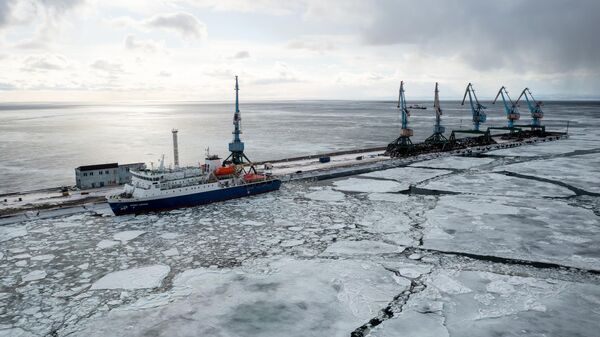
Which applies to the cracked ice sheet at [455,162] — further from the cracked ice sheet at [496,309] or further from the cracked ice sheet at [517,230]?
the cracked ice sheet at [496,309]

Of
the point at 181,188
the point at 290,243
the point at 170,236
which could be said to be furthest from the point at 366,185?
the point at 170,236

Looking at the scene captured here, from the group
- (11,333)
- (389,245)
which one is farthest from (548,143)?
(11,333)

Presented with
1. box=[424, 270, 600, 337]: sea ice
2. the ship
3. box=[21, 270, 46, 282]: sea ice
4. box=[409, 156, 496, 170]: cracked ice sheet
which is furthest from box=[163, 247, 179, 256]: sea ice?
box=[409, 156, 496, 170]: cracked ice sheet

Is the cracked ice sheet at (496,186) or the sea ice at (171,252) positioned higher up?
the cracked ice sheet at (496,186)

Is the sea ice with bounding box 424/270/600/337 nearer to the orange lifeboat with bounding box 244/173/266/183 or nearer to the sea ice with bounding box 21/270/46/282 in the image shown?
the sea ice with bounding box 21/270/46/282

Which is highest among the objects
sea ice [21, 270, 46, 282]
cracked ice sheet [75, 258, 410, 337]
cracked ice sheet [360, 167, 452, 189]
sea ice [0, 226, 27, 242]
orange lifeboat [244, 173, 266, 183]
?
orange lifeboat [244, 173, 266, 183]

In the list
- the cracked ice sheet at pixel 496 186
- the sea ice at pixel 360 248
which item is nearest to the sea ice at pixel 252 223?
the sea ice at pixel 360 248

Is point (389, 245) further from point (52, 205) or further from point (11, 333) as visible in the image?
point (52, 205)
